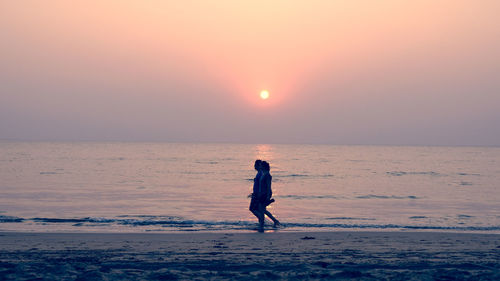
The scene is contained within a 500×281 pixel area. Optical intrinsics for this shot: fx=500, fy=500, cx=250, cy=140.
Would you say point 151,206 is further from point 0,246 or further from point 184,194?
point 0,246

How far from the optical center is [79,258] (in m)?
8.16

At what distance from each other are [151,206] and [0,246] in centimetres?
1065

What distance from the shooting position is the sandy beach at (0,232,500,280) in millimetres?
6773

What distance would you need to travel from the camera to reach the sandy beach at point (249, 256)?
6.77 metres

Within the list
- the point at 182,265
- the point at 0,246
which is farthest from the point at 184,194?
the point at 182,265

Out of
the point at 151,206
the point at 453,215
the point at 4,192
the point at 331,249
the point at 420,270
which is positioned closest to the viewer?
the point at 420,270

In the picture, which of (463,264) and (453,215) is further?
(453,215)

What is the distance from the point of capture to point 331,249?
9359 millimetres

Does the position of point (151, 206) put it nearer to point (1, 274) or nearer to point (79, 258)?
point (79, 258)

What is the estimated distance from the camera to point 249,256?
27.7ft

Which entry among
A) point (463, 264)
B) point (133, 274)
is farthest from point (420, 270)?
point (133, 274)

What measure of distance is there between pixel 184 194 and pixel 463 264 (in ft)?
62.1

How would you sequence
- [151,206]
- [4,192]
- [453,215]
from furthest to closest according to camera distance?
[4,192] < [151,206] < [453,215]

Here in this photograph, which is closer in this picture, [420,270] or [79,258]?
[420,270]
